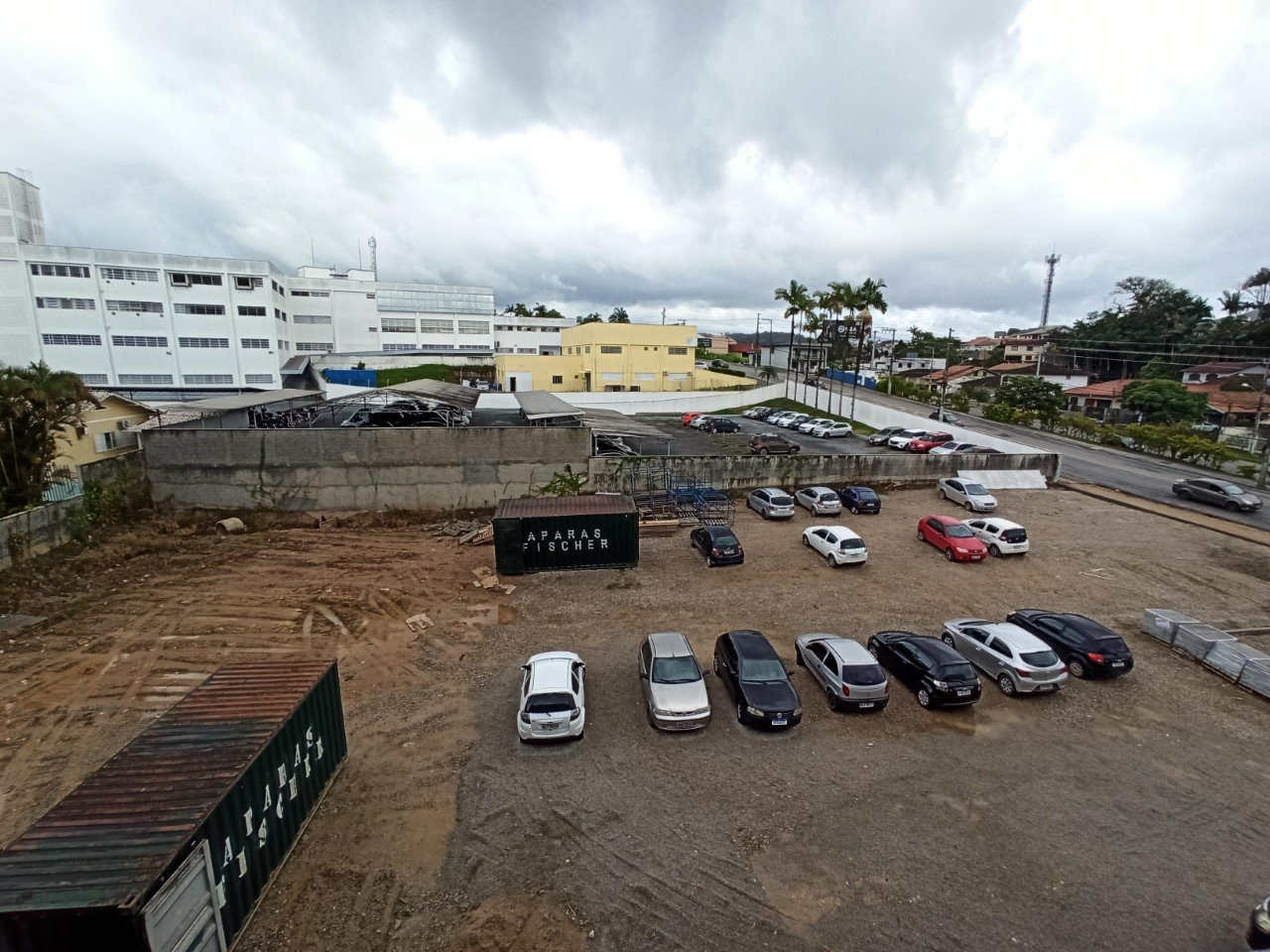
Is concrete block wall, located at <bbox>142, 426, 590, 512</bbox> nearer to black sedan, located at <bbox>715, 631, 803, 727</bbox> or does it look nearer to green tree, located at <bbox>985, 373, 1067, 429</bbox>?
black sedan, located at <bbox>715, 631, 803, 727</bbox>

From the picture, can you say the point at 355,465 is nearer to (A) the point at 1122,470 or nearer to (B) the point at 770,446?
(B) the point at 770,446

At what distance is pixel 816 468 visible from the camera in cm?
3017

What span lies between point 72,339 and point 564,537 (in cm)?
6389

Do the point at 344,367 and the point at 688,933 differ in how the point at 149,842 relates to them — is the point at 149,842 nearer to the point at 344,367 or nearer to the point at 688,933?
the point at 688,933

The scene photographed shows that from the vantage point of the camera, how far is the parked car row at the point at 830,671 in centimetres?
1166

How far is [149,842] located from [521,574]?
47.4ft

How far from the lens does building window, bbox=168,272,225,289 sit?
2218 inches

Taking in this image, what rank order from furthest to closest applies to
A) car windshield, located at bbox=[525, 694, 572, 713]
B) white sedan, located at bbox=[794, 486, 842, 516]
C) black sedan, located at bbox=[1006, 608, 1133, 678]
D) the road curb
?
1. white sedan, located at bbox=[794, 486, 842, 516]
2. the road curb
3. black sedan, located at bbox=[1006, 608, 1133, 678]
4. car windshield, located at bbox=[525, 694, 572, 713]

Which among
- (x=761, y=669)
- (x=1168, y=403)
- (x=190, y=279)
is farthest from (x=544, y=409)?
(x=1168, y=403)

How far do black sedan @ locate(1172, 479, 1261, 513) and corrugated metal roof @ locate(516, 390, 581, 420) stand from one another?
3213cm

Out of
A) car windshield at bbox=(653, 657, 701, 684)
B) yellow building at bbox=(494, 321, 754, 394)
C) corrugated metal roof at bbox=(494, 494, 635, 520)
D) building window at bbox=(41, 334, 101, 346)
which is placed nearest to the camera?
car windshield at bbox=(653, 657, 701, 684)

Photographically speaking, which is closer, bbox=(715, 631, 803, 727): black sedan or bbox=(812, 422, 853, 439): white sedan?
bbox=(715, 631, 803, 727): black sedan

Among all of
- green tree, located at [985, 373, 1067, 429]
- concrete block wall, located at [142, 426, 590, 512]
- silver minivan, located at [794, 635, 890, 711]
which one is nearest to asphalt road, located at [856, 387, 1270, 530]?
green tree, located at [985, 373, 1067, 429]

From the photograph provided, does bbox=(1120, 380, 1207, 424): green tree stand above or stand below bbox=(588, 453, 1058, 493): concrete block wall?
above
